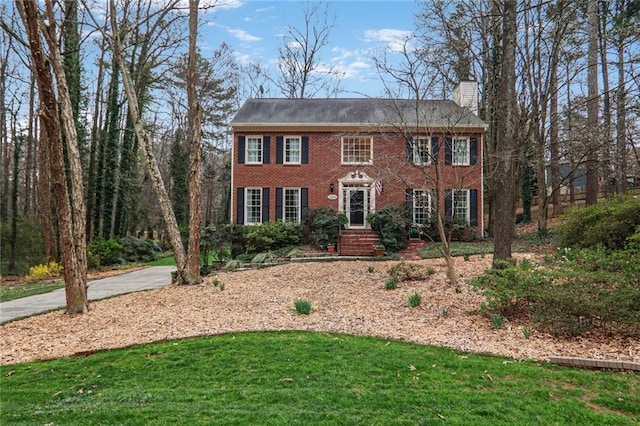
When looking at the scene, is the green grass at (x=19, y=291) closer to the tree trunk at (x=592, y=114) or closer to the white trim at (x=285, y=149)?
the white trim at (x=285, y=149)

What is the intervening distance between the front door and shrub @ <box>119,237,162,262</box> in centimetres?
986

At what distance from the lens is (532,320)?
5.46 m

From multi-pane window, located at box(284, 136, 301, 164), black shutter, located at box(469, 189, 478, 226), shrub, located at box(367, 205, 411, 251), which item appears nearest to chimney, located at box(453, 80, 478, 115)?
black shutter, located at box(469, 189, 478, 226)

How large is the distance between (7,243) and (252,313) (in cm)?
1295

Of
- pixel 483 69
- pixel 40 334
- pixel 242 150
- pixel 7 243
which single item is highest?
pixel 483 69

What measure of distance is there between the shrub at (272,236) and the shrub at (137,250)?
22.2ft

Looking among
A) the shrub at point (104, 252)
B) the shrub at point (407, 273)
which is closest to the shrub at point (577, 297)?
the shrub at point (407, 273)

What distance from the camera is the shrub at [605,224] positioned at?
325 inches

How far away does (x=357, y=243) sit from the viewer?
49.0 feet

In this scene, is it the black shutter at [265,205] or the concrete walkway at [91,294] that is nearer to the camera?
the concrete walkway at [91,294]

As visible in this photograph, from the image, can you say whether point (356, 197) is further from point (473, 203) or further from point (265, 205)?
point (473, 203)

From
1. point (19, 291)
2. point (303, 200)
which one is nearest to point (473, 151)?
point (303, 200)

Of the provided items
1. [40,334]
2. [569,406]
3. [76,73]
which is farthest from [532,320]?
[76,73]

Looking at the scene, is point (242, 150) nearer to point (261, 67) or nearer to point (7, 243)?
point (7, 243)
